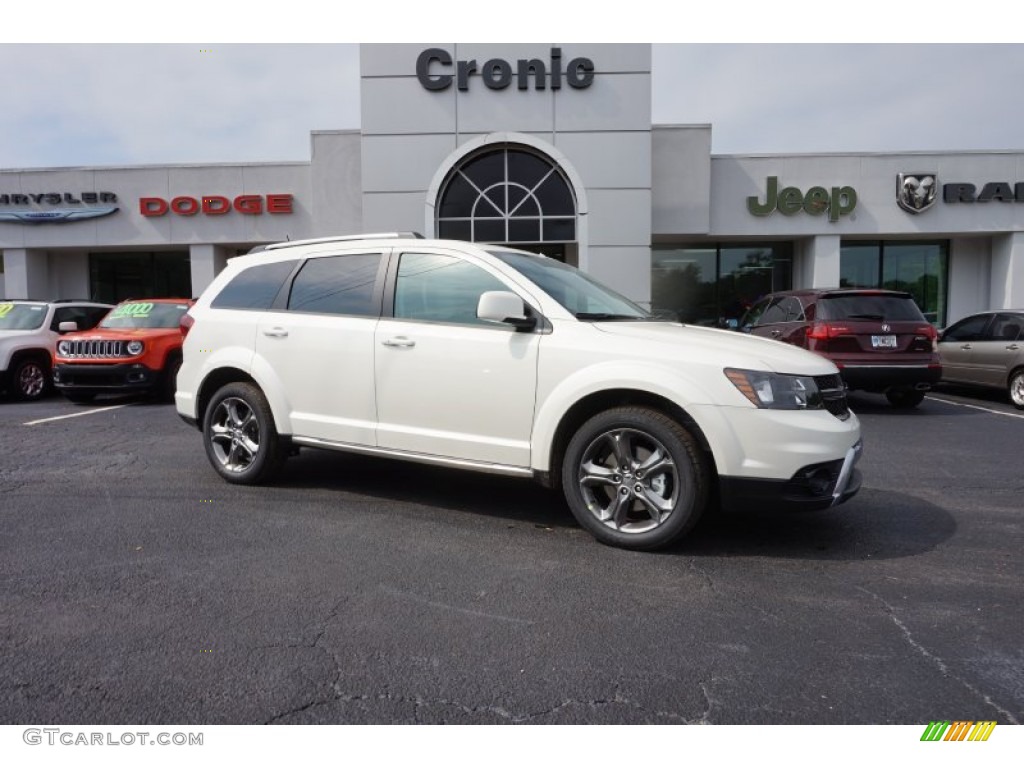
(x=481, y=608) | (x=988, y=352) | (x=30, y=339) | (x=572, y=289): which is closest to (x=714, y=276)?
(x=988, y=352)

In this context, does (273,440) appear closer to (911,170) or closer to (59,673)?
(59,673)

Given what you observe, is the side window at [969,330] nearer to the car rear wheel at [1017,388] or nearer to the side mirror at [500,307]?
the car rear wheel at [1017,388]

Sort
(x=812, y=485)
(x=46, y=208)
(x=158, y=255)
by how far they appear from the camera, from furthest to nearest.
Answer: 1. (x=158, y=255)
2. (x=46, y=208)
3. (x=812, y=485)

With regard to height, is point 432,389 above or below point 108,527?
above

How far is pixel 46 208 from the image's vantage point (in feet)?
70.2

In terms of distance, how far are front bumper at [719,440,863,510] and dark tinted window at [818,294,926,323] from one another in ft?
20.6

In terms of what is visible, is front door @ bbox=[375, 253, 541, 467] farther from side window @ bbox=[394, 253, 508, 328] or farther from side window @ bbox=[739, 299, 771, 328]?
side window @ bbox=[739, 299, 771, 328]

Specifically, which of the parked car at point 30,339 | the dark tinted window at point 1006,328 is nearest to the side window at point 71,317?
the parked car at point 30,339

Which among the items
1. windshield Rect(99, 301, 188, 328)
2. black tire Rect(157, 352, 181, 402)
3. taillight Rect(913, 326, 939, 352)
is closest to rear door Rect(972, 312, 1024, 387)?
taillight Rect(913, 326, 939, 352)

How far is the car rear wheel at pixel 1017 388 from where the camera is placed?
10195 mm

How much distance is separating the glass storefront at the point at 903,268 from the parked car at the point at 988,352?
398 inches

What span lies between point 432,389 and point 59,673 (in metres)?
2.47

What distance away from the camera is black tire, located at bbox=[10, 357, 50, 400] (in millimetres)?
11281

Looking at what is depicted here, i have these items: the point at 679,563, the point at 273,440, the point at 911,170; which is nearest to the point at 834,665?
the point at 679,563
